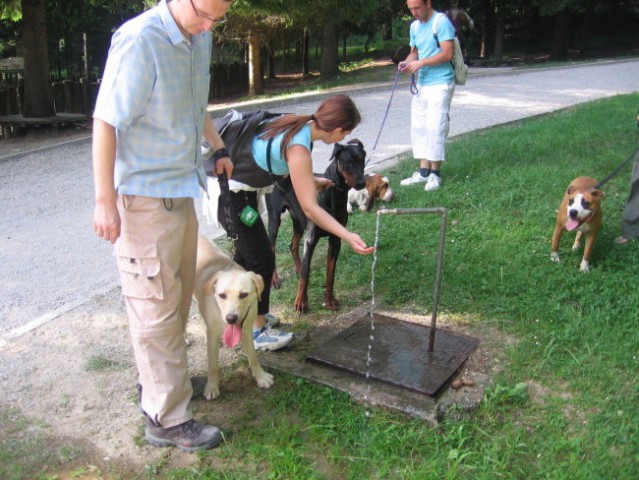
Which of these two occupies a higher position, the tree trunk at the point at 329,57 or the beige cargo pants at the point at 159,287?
the tree trunk at the point at 329,57

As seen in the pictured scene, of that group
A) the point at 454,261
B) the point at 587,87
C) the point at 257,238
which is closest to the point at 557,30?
the point at 587,87

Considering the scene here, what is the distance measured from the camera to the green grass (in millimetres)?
3004

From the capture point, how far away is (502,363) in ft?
12.6

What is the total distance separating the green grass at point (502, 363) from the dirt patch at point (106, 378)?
0.09m

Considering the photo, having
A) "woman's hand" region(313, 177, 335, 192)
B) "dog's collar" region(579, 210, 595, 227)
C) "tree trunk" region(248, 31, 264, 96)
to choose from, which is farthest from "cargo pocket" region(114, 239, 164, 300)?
"tree trunk" region(248, 31, 264, 96)

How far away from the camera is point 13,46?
2388 cm

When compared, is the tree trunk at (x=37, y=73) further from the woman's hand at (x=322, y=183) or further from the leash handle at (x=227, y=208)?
the leash handle at (x=227, y=208)

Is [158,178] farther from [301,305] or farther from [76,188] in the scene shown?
[76,188]

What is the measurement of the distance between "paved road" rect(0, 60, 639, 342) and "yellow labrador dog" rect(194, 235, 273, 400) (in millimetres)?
1613

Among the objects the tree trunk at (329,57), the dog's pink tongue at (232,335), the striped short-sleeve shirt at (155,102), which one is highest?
the tree trunk at (329,57)

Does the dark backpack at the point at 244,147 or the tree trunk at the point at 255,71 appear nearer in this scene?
the dark backpack at the point at 244,147


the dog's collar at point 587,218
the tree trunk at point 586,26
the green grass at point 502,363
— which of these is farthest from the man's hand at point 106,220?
the tree trunk at point 586,26

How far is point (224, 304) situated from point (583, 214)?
10.2ft

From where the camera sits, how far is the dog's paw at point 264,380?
360 centimetres
